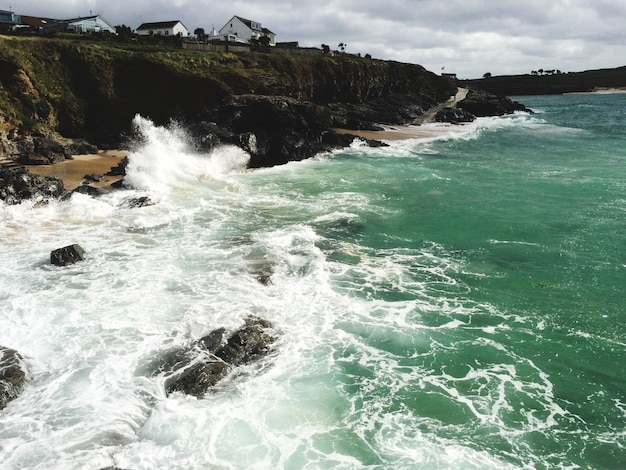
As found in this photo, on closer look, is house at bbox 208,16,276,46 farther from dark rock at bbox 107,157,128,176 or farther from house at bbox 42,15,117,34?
dark rock at bbox 107,157,128,176

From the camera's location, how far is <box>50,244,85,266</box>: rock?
16938mm

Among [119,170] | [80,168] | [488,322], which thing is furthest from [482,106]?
[488,322]

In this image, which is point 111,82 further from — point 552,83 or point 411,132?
point 552,83

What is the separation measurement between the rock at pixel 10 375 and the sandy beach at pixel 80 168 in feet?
52.9

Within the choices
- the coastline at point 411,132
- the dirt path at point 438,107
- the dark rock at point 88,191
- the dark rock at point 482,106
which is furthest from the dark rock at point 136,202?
the dark rock at point 482,106

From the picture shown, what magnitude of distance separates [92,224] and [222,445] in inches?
613

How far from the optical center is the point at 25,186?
2398 cm

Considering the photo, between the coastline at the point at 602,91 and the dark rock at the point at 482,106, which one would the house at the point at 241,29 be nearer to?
the dark rock at the point at 482,106

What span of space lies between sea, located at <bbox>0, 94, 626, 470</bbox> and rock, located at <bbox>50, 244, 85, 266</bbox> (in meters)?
0.38

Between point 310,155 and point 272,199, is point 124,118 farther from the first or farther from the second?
point 272,199

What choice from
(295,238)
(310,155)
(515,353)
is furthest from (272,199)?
(515,353)

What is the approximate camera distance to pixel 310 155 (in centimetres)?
4028

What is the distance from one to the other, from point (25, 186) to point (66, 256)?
954 cm

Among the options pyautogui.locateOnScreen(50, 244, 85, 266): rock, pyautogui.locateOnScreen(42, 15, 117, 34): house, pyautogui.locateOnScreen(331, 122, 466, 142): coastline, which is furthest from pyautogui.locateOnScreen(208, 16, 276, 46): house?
pyautogui.locateOnScreen(50, 244, 85, 266): rock
